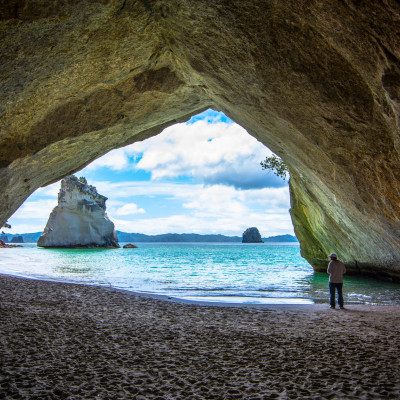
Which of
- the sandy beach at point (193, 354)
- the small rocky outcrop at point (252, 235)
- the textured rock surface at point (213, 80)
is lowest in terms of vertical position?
the small rocky outcrop at point (252, 235)

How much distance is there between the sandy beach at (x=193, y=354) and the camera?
3557mm

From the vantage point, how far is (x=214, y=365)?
172 inches

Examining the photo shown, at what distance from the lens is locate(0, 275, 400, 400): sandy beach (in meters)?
3.56

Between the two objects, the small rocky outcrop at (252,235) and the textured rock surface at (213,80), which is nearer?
the textured rock surface at (213,80)

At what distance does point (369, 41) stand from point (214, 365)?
5.63 m

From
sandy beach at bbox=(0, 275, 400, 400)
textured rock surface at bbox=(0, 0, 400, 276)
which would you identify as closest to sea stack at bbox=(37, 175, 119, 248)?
textured rock surface at bbox=(0, 0, 400, 276)

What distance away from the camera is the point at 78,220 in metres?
76.7

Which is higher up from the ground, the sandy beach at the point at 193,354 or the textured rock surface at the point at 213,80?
the textured rock surface at the point at 213,80

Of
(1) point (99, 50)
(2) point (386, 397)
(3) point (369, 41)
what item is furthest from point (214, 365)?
(1) point (99, 50)

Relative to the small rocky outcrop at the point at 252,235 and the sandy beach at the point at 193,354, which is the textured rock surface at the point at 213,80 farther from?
the small rocky outcrop at the point at 252,235

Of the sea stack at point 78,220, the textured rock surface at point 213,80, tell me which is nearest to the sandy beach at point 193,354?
the textured rock surface at point 213,80

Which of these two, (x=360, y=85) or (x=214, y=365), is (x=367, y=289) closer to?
(x=360, y=85)

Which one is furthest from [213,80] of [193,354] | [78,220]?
[78,220]

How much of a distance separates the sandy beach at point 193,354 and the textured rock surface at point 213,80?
12.9 feet
